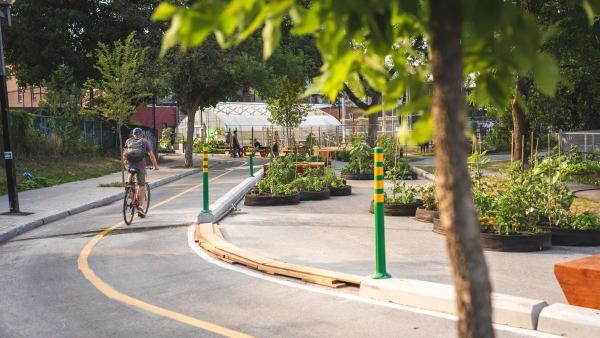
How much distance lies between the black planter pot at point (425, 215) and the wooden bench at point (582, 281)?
19.1 ft

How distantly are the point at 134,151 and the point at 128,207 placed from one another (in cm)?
121

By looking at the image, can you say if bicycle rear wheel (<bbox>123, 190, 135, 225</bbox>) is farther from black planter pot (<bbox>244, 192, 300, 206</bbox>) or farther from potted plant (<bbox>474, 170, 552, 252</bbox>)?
potted plant (<bbox>474, 170, 552, 252</bbox>)

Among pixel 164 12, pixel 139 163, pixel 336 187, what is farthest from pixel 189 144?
pixel 164 12

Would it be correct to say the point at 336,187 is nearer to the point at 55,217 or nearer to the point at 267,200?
the point at 267,200

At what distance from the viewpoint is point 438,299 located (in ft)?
18.9

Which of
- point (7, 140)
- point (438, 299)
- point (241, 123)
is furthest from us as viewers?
point (241, 123)

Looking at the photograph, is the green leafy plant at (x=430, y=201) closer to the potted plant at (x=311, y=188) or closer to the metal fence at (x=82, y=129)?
the potted plant at (x=311, y=188)

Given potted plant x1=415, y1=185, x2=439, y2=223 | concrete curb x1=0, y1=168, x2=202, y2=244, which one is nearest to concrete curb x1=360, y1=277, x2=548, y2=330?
potted plant x1=415, y1=185, x2=439, y2=223

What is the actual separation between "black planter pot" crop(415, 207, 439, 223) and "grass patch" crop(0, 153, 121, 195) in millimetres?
13374

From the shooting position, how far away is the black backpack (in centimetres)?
1260

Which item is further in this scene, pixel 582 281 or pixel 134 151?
pixel 134 151

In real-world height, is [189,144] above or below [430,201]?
above

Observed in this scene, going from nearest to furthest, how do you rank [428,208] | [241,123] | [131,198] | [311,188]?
1. [428,208]
2. [131,198]
3. [311,188]
4. [241,123]

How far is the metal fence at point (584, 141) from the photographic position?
21.8m
